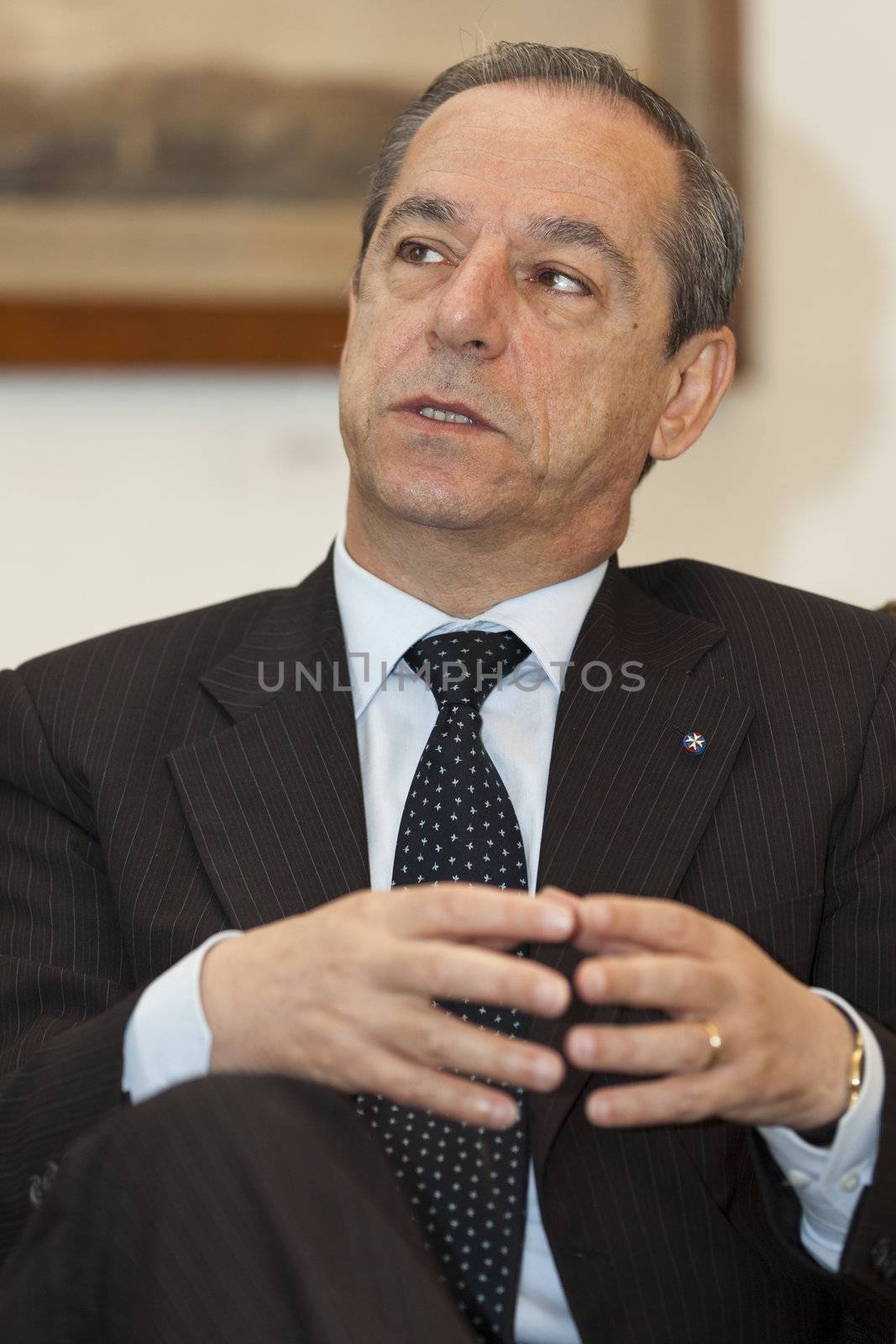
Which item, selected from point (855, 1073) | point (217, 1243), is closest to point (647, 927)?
point (855, 1073)

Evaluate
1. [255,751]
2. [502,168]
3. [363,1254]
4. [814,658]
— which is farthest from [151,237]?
[363,1254]

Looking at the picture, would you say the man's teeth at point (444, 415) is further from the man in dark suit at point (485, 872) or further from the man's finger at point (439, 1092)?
the man's finger at point (439, 1092)

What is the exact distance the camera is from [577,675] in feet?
6.18

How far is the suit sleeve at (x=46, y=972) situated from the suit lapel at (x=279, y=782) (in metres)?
0.16

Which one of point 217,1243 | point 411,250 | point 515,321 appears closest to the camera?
point 217,1243

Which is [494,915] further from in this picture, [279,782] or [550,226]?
[550,226]

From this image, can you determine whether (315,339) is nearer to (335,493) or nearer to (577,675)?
(335,493)

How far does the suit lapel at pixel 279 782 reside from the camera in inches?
67.4

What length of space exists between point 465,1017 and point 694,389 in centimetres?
101

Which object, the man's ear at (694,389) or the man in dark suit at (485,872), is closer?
the man in dark suit at (485,872)

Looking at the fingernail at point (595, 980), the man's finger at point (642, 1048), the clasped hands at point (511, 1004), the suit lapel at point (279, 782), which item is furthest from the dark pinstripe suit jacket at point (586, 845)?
the fingernail at point (595, 980)

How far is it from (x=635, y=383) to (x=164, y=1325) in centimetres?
130

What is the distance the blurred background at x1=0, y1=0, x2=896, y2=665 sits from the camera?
8.25 ft

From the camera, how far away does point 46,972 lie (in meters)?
1.71
